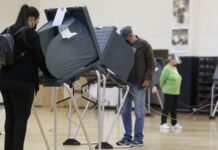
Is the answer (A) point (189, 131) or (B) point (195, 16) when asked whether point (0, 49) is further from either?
(B) point (195, 16)

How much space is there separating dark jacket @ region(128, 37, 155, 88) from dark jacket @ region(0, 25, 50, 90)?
6.63 feet

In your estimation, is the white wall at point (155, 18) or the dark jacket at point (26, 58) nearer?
the dark jacket at point (26, 58)

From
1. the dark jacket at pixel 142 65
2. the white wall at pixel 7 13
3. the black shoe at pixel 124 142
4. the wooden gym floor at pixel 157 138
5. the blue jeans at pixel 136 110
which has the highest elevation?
the white wall at pixel 7 13

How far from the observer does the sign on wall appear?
37.8ft

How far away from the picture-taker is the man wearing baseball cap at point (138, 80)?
16.7 feet

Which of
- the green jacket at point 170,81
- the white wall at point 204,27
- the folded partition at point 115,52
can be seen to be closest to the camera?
the folded partition at point 115,52

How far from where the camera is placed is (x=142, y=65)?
5.12 meters

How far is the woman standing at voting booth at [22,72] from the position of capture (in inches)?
126

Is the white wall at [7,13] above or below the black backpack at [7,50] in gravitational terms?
above

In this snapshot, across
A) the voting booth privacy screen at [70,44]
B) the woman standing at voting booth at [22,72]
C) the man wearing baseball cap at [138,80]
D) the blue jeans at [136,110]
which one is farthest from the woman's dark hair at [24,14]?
the blue jeans at [136,110]

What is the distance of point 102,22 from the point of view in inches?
495

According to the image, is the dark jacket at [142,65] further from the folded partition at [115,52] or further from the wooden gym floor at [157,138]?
the wooden gym floor at [157,138]

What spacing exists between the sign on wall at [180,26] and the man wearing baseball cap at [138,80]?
655 centimetres

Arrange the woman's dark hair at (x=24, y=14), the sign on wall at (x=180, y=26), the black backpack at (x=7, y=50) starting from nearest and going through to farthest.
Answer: the black backpack at (x=7, y=50), the woman's dark hair at (x=24, y=14), the sign on wall at (x=180, y=26)
